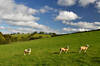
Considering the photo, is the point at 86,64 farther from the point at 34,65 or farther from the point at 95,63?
the point at 34,65

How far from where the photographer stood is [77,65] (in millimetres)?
17156

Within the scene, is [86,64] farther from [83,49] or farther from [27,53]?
[27,53]

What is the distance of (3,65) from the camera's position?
2030 centimetres

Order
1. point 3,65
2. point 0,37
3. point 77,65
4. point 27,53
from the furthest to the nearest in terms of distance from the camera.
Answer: point 0,37
point 27,53
point 3,65
point 77,65

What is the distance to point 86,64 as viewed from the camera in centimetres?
1742

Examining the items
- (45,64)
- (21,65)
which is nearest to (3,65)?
(21,65)

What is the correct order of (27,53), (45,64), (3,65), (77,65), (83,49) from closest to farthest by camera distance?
(77,65) → (45,64) → (3,65) → (83,49) → (27,53)

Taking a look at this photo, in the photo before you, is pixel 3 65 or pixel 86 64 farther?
pixel 3 65

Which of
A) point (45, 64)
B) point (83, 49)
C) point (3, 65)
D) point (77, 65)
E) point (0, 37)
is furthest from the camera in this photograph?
point (0, 37)

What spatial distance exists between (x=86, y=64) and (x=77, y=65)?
126cm

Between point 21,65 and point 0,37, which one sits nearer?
point 21,65

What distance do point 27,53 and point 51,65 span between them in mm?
13188

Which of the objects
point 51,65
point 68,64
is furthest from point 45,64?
point 68,64

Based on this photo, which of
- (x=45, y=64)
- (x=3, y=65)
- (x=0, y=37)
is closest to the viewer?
(x=45, y=64)
